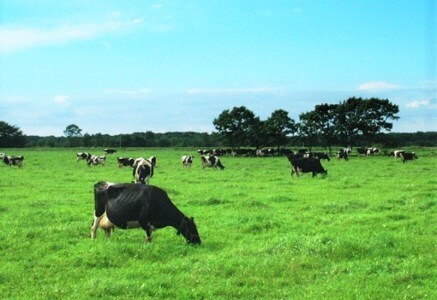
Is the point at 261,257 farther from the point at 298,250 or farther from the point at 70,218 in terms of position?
the point at 70,218

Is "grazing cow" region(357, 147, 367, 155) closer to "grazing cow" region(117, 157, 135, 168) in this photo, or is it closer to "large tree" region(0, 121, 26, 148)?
"grazing cow" region(117, 157, 135, 168)

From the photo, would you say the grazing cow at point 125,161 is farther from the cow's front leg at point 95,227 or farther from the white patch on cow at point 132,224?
the white patch on cow at point 132,224

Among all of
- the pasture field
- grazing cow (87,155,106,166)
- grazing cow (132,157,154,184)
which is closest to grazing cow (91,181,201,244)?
the pasture field

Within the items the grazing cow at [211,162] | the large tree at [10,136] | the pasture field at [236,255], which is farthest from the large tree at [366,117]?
the large tree at [10,136]

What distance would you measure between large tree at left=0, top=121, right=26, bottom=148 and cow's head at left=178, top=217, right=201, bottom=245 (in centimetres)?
14496

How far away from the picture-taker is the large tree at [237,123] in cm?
10575

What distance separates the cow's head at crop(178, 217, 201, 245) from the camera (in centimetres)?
1314

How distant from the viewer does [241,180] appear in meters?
33.6

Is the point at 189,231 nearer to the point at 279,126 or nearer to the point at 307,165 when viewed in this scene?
the point at 307,165

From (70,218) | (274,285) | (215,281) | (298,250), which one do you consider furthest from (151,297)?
(70,218)

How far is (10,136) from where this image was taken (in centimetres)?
14750

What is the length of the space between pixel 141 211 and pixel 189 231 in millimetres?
1356

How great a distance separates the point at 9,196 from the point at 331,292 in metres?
18.8

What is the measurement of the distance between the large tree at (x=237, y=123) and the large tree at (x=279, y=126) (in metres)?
3.44
